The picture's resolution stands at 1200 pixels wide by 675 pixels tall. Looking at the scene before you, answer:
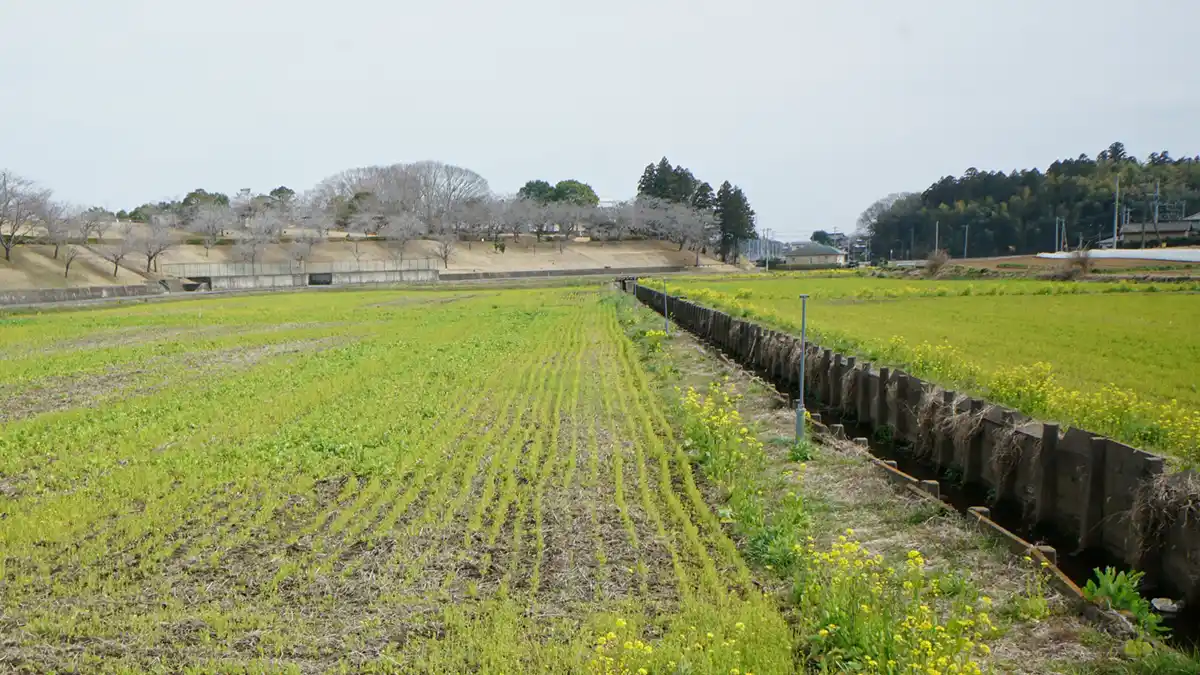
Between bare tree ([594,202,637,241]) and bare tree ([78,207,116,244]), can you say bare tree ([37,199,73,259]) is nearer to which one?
bare tree ([78,207,116,244])

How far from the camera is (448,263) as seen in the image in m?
102

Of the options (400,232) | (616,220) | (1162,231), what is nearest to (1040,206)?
(1162,231)

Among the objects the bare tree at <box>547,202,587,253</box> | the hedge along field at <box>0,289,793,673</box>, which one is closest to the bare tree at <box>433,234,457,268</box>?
the bare tree at <box>547,202,587,253</box>

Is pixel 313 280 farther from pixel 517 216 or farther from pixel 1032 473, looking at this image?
pixel 1032 473

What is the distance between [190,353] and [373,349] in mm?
5353

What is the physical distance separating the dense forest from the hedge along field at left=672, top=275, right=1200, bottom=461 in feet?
247

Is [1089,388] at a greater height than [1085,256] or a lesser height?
lesser

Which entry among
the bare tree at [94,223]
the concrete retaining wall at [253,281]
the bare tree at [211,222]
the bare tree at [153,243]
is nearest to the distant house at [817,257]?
the concrete retaining wall at [253,281]

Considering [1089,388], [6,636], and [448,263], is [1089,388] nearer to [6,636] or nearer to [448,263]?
[6,636]

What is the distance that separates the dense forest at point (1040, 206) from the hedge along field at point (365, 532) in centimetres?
10467

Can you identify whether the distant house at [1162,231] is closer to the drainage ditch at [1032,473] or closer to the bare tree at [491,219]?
the bare tree at [491,219]

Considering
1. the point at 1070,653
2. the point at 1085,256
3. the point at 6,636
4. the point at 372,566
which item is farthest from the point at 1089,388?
the point at 1085,256

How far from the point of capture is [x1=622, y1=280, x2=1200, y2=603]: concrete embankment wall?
5.73 meters

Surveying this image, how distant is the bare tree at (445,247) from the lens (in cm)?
9994
